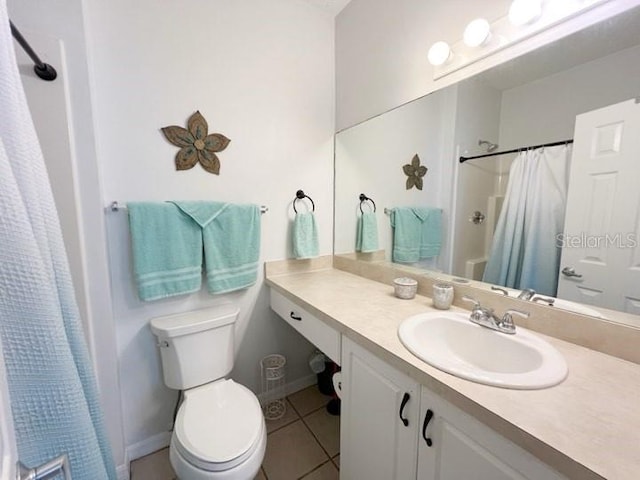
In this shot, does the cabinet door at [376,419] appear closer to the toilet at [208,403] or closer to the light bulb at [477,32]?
the toilet at [208,403]

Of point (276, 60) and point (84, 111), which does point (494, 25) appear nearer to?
point (276, 60)

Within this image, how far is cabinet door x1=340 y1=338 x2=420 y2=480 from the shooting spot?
83 cm

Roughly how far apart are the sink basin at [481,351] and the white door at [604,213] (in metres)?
0.26

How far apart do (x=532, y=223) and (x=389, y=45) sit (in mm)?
1195

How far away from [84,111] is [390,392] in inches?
62.7

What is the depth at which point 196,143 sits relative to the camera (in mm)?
1434

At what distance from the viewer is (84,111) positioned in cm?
111

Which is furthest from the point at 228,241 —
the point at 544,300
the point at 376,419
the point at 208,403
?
the point at 544,300

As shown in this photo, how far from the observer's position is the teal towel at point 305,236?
174 centimetres

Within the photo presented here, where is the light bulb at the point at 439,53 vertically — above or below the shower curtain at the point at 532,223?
above

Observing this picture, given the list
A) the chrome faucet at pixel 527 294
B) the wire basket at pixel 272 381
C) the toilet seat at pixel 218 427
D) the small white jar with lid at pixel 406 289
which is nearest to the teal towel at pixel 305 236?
the small white jar with lid at pixel 406 289

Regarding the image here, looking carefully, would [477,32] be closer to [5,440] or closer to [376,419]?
[376,419]

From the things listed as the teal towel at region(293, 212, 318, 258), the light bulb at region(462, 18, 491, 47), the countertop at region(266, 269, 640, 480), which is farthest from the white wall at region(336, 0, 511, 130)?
the countertop at region(266, 269, 640, 480)

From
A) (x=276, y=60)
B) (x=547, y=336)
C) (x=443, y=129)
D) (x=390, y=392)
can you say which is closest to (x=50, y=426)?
(x=390, y=392)
